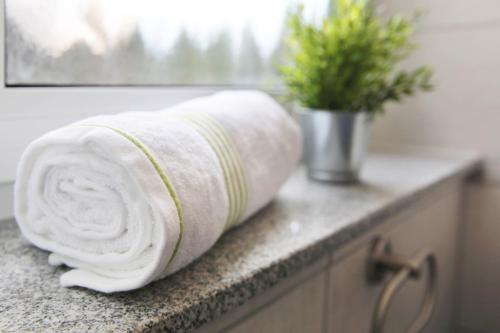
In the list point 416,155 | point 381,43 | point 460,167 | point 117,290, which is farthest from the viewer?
point 416,155

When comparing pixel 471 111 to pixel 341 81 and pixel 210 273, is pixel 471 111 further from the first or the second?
pixel 210 273

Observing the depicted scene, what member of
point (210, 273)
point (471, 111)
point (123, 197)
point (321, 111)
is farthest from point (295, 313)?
point (471, 111)

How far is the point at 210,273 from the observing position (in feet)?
1.37

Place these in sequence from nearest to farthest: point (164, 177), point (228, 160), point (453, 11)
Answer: point (164, 177) → point (228, 160) → point (453, 11)

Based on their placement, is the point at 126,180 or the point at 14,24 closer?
the point at 126,180

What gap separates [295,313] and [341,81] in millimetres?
398

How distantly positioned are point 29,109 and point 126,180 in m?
0.21

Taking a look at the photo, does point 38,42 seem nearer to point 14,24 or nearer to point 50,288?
point 14,24

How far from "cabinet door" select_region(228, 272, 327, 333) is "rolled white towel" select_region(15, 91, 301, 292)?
10 cm

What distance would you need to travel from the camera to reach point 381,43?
2.52ft

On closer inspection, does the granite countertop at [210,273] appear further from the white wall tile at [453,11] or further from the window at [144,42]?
the white wall tile at [453,11]

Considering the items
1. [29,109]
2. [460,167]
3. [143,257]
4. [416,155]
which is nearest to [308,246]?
[143,257]

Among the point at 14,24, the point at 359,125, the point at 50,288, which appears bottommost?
the point at 50,288

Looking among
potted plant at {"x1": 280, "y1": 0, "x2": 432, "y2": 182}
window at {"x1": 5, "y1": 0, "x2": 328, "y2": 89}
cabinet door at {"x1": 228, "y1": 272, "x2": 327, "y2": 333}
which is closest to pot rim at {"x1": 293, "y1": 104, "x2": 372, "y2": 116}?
potted plant at {"x1": 280, "y1": 0, "x2": 432, "y2": 182}
